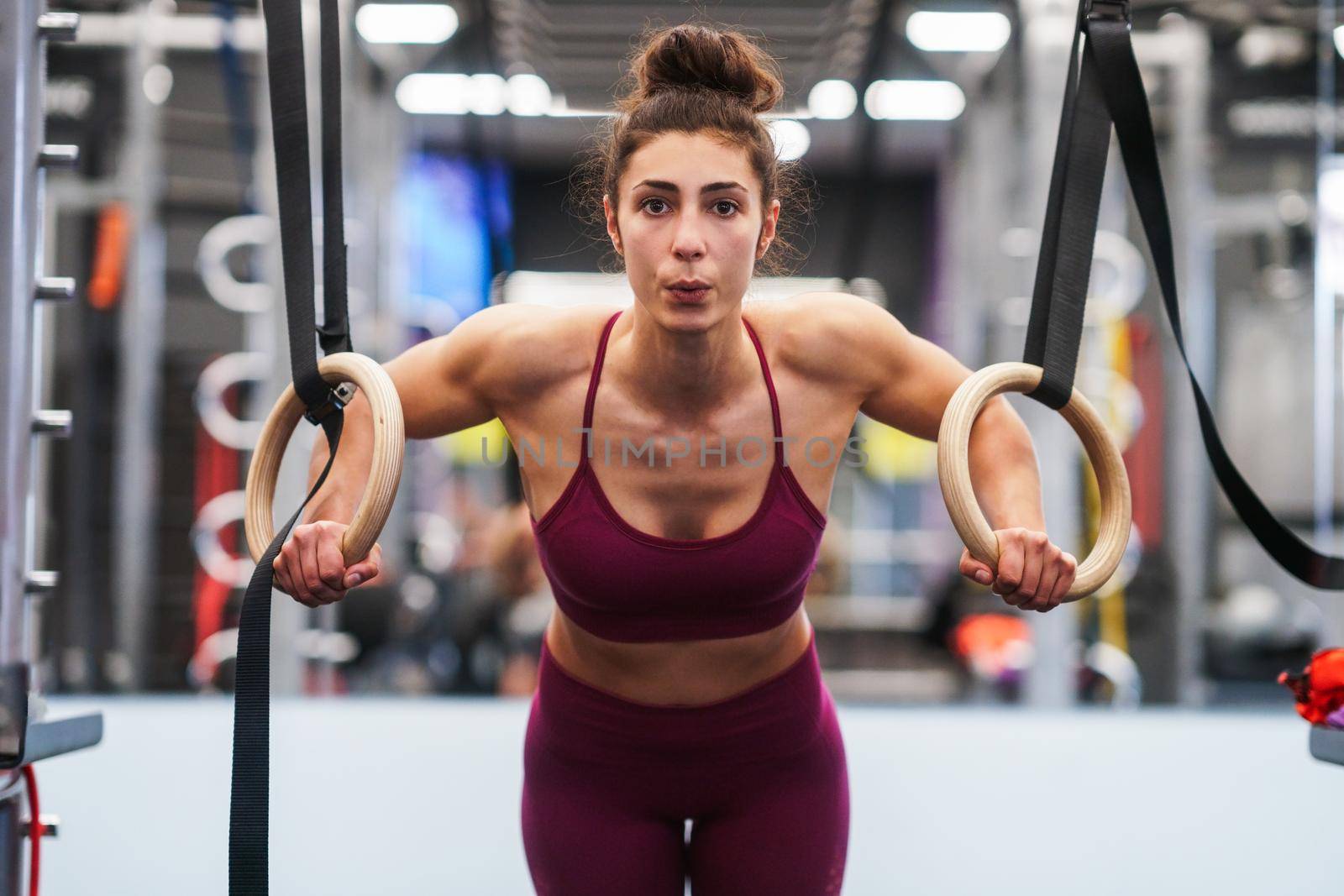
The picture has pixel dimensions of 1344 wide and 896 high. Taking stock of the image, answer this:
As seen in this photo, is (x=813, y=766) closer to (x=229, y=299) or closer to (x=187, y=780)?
(x=187, y=780)

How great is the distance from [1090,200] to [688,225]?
1.37ft

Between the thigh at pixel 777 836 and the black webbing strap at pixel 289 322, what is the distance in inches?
22.1

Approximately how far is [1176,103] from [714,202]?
4.08 meters

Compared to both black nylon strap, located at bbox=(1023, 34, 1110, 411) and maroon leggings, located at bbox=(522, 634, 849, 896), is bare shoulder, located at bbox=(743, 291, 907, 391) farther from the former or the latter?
maroon leggings, located at bbox=(522, 634, 849, 896)

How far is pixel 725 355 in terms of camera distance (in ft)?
4.33

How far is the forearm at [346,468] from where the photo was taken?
1.26 metres

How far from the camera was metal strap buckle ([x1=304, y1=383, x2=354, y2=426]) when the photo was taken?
1.21 m

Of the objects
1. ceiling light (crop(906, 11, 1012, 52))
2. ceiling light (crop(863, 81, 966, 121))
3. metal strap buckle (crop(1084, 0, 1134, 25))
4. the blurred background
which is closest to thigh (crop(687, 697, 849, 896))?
metal strap buckle (crop(1084, 0, 1134, 25))

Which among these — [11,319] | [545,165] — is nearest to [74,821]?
[11,319]

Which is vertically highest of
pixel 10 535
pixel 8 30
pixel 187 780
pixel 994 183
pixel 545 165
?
pixel 545 165

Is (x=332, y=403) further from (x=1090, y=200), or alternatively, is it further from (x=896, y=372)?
(x=1090, y=200)

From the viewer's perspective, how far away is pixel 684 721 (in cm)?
140

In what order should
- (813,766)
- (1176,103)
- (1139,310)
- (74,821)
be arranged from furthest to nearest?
1. (1139,310)
2. (1176,103)
3. (74,821)
4. (813,766)

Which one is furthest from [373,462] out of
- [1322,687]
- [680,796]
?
[1322,687]
